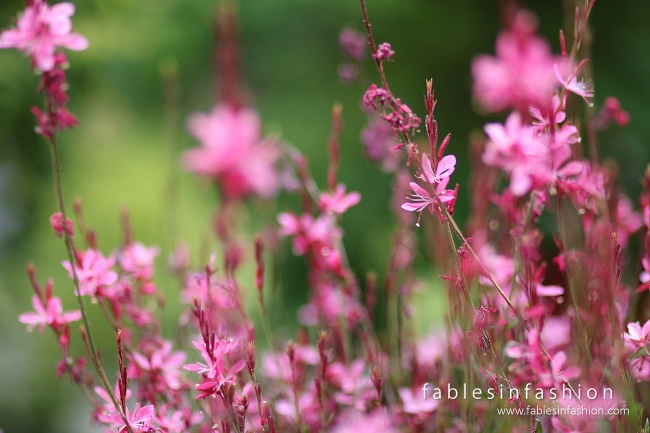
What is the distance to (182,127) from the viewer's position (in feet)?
8.39

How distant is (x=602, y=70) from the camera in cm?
232

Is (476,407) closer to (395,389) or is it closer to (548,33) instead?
(395,389)

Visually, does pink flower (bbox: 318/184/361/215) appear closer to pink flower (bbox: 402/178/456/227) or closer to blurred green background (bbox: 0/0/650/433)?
pink flower (bbox: 402/178/456/227)

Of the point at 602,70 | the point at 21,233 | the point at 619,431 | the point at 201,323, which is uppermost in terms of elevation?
the point at 602,70

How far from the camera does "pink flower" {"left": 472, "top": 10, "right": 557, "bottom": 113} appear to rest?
1568 millimetres

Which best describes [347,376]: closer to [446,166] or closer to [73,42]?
[446,166]

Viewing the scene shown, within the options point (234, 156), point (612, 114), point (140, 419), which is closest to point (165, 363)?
point (140, 419)

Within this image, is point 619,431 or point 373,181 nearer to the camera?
point 619,431

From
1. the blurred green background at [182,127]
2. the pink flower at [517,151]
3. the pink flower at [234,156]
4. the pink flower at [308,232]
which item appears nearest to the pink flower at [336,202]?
the pink flower at [308,232]

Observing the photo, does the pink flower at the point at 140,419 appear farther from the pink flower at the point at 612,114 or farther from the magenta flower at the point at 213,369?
the pink flower at the point at 612,114

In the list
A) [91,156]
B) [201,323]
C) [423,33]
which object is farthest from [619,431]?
[91,156]

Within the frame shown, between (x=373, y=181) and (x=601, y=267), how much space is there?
157cm

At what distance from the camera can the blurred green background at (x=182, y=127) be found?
2.14 m

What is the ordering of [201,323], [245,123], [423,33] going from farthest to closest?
[423,33]
[245,123]
[201,323]
